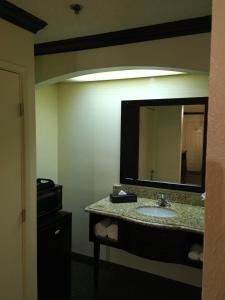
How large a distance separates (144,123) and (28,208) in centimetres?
150

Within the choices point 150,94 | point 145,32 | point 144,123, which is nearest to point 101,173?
point 144,123

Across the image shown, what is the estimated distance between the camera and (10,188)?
6.08ft

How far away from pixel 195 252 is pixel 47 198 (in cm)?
133

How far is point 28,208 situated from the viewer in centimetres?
201

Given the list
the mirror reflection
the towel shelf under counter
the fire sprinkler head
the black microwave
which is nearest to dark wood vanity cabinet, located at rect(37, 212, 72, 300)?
the black microwave

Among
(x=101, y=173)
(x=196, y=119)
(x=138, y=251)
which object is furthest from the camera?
(x=101, y=173)

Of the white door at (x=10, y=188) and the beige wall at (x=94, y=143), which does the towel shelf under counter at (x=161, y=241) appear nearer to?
the beige wall at (x=94, y=143)

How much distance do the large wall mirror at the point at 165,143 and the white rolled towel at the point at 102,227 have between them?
59cm

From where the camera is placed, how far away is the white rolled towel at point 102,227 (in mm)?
2461

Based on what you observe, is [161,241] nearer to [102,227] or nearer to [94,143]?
[102,227]

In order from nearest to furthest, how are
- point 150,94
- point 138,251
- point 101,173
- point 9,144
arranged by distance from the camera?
point 9,144 → point 138,251 → point 150,94 → point 101,173

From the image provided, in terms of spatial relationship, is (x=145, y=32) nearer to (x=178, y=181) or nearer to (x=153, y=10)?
(x=153, y=10)

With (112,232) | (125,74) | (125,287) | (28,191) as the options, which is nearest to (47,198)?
(28,191)

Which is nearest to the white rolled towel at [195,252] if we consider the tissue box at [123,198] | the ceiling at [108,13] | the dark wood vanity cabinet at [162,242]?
the dark wood vanity cabinet at [162,242]
